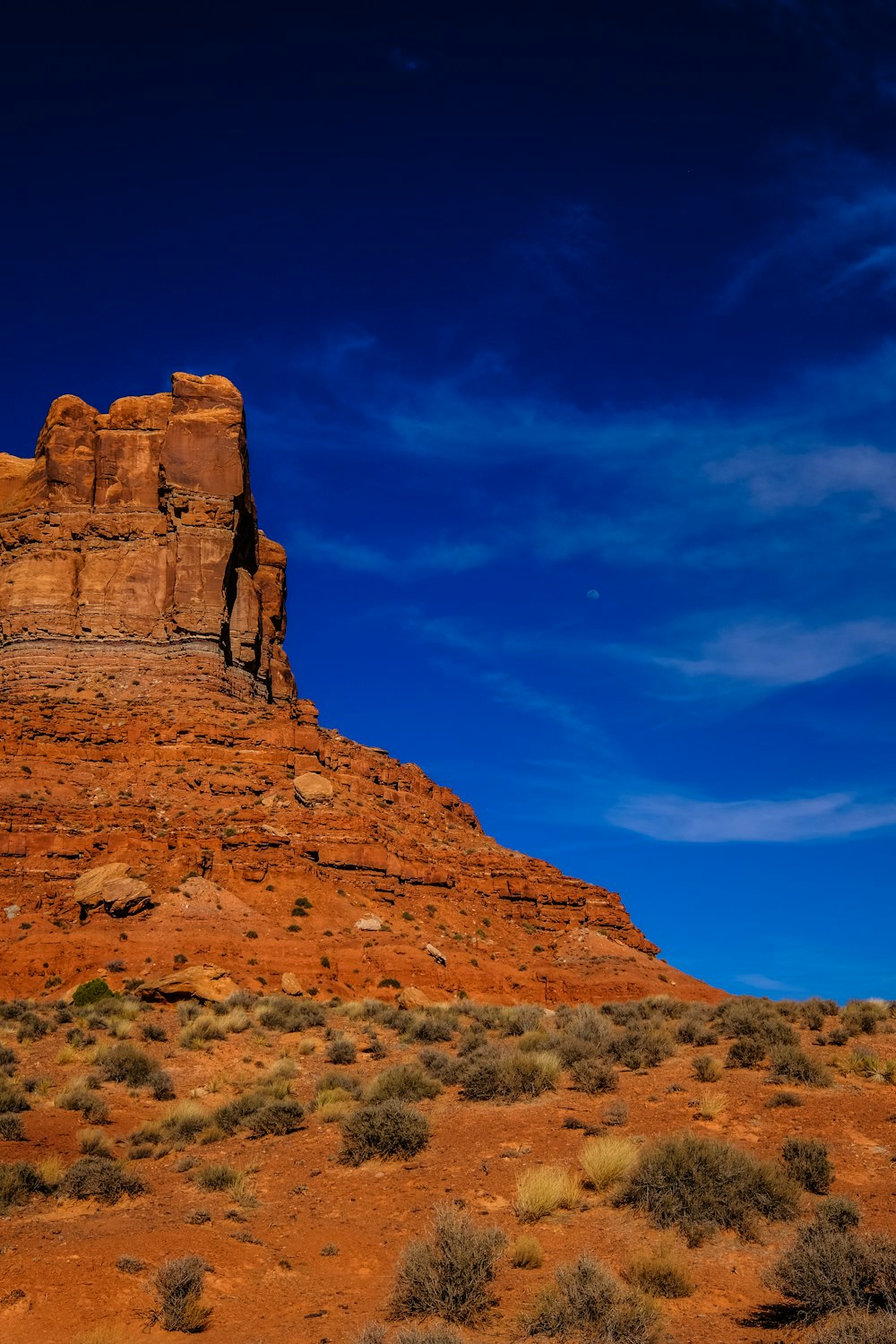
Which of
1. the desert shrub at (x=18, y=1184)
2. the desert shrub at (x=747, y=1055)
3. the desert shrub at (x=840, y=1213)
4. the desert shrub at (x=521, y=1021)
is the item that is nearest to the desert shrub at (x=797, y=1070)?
the desert shrub at (x=747, y=1055)

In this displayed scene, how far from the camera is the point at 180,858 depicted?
3953 cm

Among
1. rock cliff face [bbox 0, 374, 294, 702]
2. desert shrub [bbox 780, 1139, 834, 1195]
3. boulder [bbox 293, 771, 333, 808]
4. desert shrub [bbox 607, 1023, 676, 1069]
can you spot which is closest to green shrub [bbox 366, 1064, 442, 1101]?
desert shrub [bbox 607, 1023, 676, 1069]

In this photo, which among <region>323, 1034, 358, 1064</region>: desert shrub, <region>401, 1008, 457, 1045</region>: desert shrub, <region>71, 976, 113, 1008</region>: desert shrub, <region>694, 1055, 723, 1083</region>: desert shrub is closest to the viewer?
<region>694, 1055, 723, 1083</region>: desert shrub

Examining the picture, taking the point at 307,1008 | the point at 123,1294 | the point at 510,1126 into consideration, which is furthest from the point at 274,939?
the point at 123,1294

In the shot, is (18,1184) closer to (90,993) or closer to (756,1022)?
(756,1022)

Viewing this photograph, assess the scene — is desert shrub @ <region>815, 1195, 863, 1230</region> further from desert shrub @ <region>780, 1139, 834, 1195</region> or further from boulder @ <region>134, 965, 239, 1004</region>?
boulder @ <region>134, 965, 239, 1004</region>

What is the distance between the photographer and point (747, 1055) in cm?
1584

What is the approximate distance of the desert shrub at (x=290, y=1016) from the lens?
23875mm

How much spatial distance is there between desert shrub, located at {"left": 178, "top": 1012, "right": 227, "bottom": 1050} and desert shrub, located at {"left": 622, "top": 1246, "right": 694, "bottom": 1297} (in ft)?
48.9

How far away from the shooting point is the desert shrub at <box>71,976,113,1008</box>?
95.5ft

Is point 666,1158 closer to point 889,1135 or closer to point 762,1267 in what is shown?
point 762,1267

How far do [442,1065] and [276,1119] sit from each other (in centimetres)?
328

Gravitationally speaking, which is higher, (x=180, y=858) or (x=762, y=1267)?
(x=180, y=858)

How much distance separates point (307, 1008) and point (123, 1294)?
16509 mm
